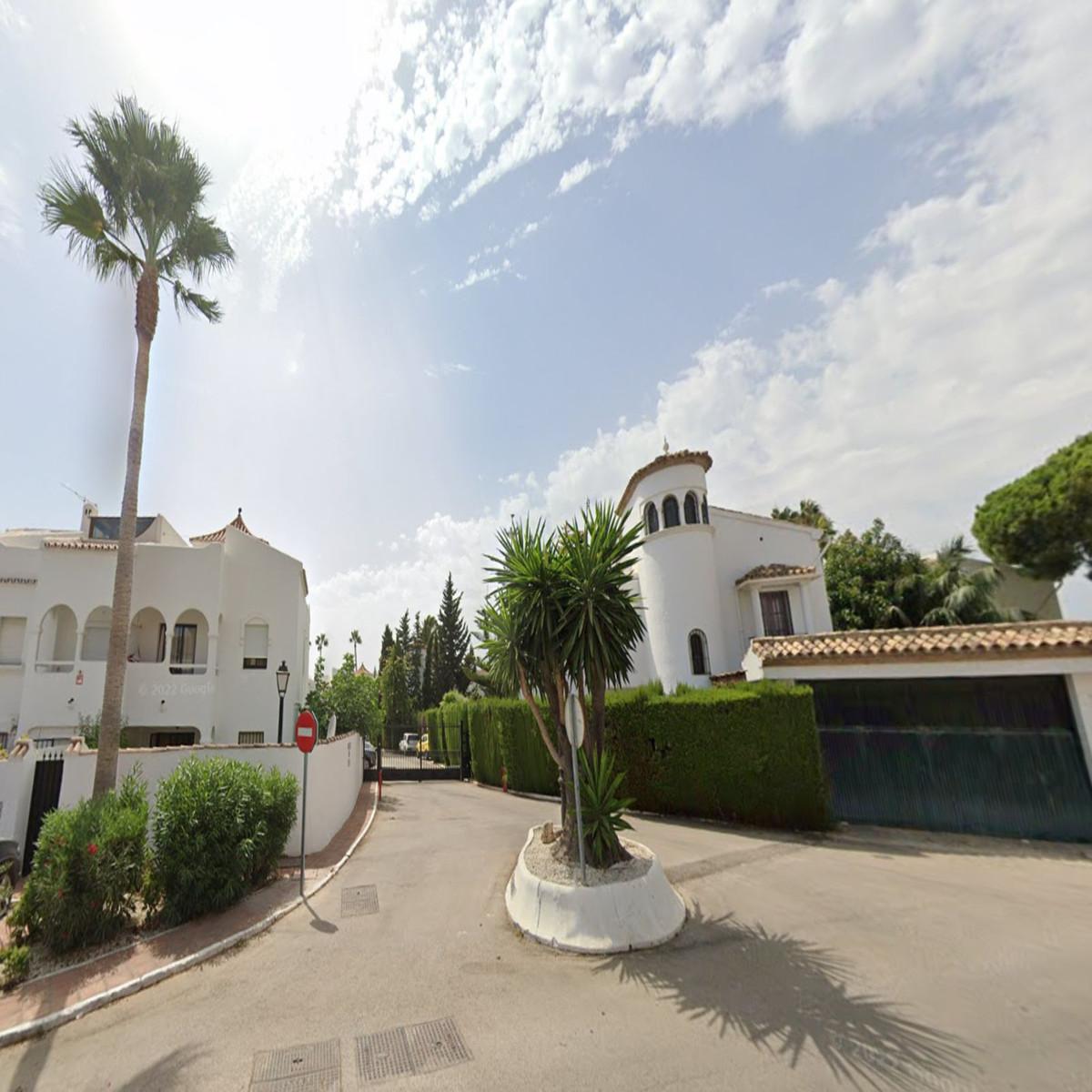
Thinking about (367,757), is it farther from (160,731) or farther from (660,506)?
(660,506)

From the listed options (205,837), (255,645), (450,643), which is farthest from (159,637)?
(450,643)

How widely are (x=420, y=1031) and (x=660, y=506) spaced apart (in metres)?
17.3

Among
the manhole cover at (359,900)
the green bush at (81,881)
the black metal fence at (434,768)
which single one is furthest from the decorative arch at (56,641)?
the manhole cover at (359,900)

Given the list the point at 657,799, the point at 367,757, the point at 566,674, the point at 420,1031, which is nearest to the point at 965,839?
the point at 657,799

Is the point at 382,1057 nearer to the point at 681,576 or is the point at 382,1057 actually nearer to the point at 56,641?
the point at 681,576

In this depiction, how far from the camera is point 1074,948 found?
6016mm

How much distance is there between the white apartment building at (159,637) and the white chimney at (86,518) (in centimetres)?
202

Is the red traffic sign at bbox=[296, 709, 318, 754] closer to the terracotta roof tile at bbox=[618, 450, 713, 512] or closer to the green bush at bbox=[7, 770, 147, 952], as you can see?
the green bush at bbox=[7, 770, 147, 952]

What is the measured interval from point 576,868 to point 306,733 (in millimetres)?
5021

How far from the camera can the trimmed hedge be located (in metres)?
12.0

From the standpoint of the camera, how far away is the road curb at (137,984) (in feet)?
17.0

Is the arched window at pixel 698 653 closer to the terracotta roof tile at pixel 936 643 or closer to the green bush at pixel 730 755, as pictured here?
the green bush at pixel 730 755

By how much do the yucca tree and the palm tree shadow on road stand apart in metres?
1.85

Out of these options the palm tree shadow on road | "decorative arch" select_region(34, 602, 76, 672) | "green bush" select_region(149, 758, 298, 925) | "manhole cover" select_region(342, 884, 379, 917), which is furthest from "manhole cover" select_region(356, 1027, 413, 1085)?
"decorative arch" select_region(34, 602, 76, 672)
